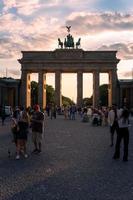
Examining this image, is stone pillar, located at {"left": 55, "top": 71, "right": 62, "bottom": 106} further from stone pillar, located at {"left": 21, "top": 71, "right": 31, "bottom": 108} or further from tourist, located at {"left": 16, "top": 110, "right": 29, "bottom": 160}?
tourist, located at {"left": 16, "top": 110, "right": 29, "bottom": 160}

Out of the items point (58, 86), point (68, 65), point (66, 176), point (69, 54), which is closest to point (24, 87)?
point (58, 86)

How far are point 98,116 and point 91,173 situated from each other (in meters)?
32.4

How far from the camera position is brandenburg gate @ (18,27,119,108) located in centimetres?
10906

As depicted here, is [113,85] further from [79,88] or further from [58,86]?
[58,86]

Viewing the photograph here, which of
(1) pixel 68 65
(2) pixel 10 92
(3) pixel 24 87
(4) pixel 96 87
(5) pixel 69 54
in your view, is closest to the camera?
(1) pixel 68 65

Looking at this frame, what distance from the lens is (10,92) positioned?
427ft

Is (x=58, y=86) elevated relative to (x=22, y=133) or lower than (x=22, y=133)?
elevated

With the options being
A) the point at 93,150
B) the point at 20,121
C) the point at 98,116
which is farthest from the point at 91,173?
the point at 98,116

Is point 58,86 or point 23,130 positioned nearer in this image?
point 23,130

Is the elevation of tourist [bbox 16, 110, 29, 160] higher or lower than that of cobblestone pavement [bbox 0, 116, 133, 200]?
higher

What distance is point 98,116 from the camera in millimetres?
46531

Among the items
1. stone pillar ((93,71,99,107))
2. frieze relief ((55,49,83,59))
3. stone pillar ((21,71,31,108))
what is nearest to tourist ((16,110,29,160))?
stone pillar ((93,71,99,107))

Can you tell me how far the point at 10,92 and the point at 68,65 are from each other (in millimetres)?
26747

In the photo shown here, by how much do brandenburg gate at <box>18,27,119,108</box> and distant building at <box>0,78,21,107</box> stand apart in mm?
7674
